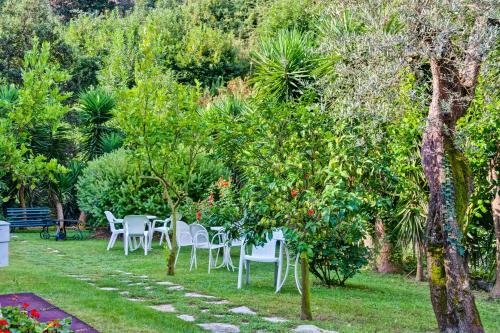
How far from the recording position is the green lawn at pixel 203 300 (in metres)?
6.21

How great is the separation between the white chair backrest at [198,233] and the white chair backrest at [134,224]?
97.6 inches

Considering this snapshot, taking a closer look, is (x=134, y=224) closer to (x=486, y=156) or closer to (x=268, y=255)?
A: (x=268, y=255)

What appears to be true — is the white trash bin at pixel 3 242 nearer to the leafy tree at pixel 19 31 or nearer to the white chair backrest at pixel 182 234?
the white chair backrest at pixel 182 234

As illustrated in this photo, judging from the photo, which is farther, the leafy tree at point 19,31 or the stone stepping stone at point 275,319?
the leafy tree at point 19,31

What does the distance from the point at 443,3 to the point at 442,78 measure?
0.92 m

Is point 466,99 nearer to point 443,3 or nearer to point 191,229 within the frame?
point 443,3

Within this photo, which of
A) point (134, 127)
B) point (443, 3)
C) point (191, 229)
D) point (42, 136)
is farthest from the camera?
point (42, 136)

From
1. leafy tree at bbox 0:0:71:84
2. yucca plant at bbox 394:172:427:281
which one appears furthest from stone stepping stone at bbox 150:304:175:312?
leafy tree at bbox 0:0:71:84

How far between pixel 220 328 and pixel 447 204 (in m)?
2.37

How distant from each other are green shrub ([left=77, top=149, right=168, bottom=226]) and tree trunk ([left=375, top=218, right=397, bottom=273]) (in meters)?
5.33

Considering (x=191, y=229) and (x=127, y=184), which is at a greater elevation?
(x=127, y=184)

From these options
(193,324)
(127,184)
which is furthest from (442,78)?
(127,184)

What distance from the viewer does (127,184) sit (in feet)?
49.0

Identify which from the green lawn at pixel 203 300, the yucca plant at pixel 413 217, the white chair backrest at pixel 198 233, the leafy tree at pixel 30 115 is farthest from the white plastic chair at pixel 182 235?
the yucca plant at pixel 413 217
